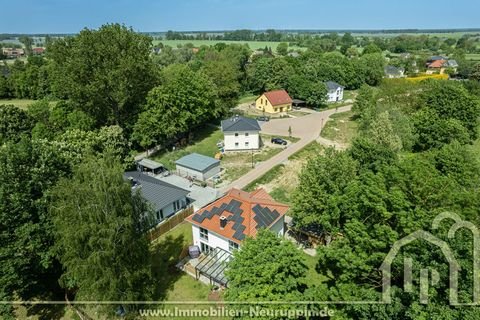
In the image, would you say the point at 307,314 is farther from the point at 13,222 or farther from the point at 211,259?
the point at 13,222

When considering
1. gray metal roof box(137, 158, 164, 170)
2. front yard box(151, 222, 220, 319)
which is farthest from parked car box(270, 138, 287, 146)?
front yard box(151, 222, 220, 319)

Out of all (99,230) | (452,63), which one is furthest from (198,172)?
(452,63)

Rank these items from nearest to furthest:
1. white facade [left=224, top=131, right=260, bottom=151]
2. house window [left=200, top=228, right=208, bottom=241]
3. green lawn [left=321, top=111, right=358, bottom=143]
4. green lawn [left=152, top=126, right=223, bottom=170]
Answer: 1. house window [left=200, top=228, right=208, bottom=241]
2. green lawn [left=152, top=126, right=223, bottom=170]
3. white facade [left=224, top=131, right=260, bottom=151]
4. green lawn [left=321, top=111, right=358, bottom=143]

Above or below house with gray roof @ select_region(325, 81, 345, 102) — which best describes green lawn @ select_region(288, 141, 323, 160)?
below

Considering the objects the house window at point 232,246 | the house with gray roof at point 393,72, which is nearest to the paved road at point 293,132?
the house window at point 232,246

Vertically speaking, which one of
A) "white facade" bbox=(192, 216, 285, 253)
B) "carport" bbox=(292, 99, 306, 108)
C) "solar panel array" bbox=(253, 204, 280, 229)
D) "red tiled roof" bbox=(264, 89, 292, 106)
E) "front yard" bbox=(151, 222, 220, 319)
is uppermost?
"red tiled roof" bbox=(264, 89, 292, 106)

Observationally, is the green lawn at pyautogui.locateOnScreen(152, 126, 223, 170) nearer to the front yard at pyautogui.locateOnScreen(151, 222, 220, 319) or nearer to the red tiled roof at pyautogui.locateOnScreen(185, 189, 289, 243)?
the front yard at pyautogui.locateOnScreen(151, 222, 220, 319)
